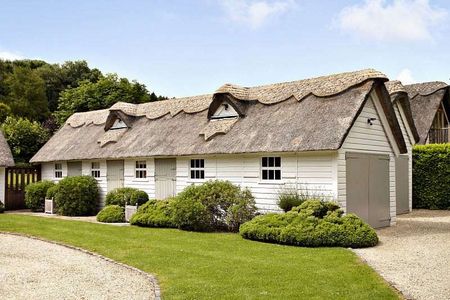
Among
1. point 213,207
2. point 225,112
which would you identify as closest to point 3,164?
point 225,112

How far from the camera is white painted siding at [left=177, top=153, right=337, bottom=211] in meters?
16.0

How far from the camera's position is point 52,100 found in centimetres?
6544

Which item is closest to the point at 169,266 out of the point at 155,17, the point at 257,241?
the point at 257,241

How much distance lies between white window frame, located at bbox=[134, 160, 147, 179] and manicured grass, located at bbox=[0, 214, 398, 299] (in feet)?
19.9

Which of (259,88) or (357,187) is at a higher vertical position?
(259,88)

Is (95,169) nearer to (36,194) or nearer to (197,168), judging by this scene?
(36,194)

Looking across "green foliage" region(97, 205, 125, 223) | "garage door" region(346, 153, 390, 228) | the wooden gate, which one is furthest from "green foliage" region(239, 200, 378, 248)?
the wooden gate

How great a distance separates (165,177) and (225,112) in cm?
394

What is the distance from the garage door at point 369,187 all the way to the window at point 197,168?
20.6 ft

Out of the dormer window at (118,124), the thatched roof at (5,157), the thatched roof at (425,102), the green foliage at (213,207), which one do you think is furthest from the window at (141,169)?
the thatched roof at (425,102)

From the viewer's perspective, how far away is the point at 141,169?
22.7 meters

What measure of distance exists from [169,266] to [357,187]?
27.6 feet

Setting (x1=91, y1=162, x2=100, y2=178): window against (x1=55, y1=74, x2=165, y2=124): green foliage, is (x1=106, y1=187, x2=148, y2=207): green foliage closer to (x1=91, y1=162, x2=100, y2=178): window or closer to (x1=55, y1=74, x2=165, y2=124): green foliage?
(x1=91, y1=162, x2=100, y2=178): window

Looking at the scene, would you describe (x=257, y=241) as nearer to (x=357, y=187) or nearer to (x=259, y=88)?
(x=357, y=187)
